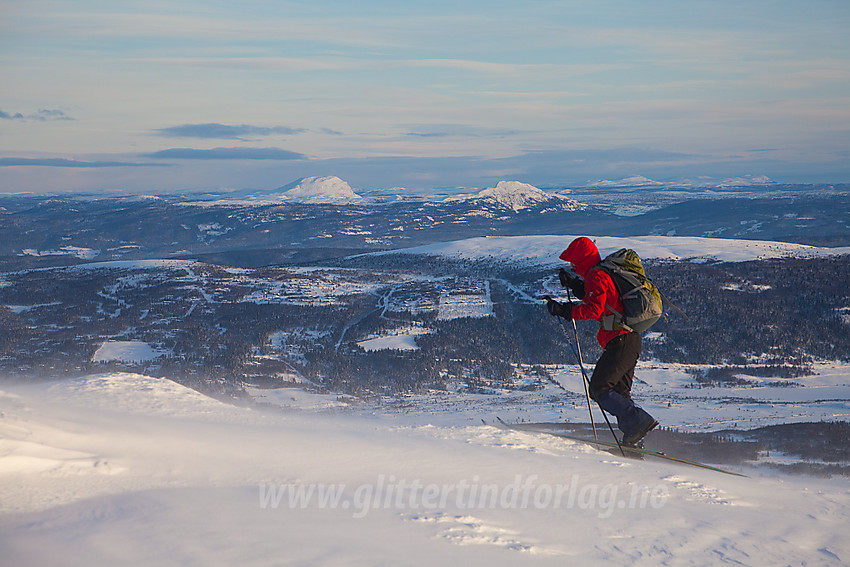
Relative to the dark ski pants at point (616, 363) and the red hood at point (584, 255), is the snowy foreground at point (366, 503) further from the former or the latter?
the red hood at point (584, 255)

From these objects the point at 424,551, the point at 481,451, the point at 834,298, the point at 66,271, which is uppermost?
the point at 424,551

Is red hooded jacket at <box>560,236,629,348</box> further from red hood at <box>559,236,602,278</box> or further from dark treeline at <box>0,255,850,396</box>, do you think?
dark treeline at <box>0,255,850,396</box>

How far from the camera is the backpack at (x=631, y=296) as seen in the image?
27.9ft

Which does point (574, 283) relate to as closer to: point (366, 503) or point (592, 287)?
point (592, 287)

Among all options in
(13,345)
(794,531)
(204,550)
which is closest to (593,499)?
(794,531)

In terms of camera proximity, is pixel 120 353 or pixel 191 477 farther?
pixel 120 353

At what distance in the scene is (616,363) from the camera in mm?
9039

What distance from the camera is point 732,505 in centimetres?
705

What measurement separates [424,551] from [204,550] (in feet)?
5.17

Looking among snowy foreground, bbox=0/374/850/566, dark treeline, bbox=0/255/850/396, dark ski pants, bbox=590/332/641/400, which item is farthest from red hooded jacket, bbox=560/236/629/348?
dark treeline, bbox=0/255/850/396

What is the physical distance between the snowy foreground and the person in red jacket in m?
0.64

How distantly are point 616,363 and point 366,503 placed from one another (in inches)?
167

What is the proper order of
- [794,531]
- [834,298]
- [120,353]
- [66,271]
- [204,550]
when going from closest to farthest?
[204,550] < [794,531] < [120,353] < [834,298] < [66,271]

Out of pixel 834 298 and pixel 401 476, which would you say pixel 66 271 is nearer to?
pixel 834 298
